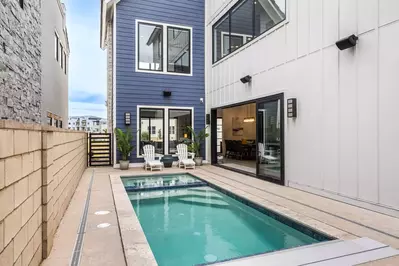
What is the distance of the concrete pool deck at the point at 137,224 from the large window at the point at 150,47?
5.48 meters

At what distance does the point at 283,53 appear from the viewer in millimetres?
6098

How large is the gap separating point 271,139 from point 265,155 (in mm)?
501

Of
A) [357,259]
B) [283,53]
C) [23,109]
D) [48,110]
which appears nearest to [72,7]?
[48,110]

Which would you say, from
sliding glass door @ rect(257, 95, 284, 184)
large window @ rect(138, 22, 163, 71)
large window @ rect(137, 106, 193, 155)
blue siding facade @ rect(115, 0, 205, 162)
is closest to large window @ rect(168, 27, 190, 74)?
blue siding facade @ rect(115, 0, 205, 162)

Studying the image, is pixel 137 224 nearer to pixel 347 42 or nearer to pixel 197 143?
pixel 347 42

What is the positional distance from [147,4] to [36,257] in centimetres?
949

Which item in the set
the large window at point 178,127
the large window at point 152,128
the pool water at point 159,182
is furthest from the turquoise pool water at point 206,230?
the large window at point 178,127

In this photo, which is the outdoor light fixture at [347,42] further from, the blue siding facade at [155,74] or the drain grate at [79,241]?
the blue siding facade at [155,74]

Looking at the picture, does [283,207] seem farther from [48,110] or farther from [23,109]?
[48,110]

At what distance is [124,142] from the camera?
879 centimetres

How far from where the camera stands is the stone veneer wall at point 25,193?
1.53 metres

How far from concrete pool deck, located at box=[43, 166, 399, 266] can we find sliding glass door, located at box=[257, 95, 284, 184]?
72 cm

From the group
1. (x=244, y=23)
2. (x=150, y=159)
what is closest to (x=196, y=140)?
(x=150, y=159)

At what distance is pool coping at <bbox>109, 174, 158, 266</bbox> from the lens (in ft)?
8.20
